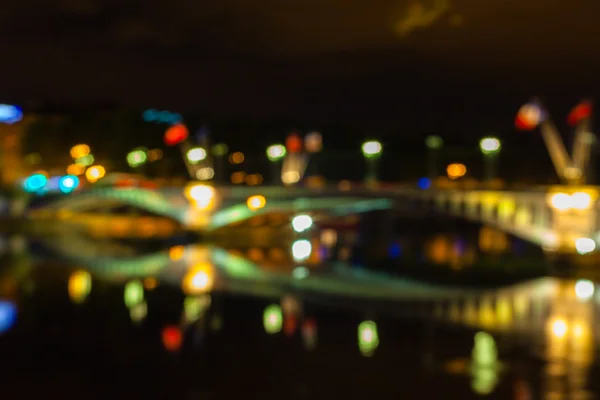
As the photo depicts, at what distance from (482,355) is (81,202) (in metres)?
32.7

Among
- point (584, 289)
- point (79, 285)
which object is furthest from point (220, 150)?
point (584, 289)

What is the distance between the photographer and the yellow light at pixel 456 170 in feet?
150

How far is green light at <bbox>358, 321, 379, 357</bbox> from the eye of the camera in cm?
1534

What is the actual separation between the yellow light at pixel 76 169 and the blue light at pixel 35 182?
Answer: 182 cm

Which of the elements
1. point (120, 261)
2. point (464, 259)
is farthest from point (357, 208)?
point (120, 261)

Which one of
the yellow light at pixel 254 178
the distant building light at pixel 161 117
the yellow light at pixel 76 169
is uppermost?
the distant building light at pixel 161 117

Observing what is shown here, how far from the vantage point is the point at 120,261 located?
103ft

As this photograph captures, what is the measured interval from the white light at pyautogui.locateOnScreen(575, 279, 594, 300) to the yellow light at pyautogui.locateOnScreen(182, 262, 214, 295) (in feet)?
25.6

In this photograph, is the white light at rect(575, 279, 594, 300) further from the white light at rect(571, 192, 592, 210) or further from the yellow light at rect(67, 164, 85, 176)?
the yellow light at rect(67, 164, 85, 176)

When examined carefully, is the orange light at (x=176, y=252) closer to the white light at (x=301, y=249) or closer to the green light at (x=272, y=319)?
the white light at (x=301, y=249)

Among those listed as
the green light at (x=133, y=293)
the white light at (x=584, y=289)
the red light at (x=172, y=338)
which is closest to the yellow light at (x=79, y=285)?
the green light at (x=133, y=293)

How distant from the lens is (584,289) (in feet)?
77.4

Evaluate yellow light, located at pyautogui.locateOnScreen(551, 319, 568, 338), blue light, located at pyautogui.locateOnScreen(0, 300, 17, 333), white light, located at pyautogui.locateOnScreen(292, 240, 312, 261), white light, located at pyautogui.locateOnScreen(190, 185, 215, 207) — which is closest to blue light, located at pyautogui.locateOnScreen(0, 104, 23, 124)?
white light, located at pyautogui.locateOnScreen(190, 185, 215, 207)

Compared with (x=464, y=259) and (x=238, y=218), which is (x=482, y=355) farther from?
(x=238, y=218)
